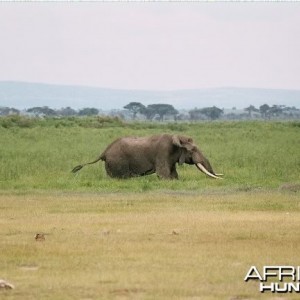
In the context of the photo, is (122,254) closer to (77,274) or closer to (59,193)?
(77,274)

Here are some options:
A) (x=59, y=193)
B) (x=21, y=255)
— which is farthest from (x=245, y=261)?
(x=59, y=193)

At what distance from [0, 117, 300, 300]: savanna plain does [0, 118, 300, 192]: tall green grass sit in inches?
2.0

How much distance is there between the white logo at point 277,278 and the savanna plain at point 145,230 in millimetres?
95

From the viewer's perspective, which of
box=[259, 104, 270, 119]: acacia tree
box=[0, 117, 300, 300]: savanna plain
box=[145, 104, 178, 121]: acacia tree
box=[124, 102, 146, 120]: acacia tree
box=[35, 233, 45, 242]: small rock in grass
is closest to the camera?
box=[0, 117, 300, 300]: savanna plain

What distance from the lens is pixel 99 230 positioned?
41.4 ft

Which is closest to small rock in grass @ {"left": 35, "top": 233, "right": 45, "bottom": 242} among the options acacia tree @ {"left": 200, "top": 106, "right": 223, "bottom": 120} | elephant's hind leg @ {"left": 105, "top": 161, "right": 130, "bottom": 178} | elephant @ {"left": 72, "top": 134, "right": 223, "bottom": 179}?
elephant @ {"left": 72, "top": 134, "right": 223, "bottom": 179}

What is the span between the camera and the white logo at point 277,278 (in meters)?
8.77

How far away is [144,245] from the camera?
1130cm

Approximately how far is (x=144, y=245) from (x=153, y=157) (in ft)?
34.5

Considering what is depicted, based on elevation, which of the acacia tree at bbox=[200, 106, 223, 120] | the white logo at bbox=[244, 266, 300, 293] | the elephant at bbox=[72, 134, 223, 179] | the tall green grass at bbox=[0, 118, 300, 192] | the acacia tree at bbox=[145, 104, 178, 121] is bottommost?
the acacia tree at bbox=[200, 106, 223, 120]

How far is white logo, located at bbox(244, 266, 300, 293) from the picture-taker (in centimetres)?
877

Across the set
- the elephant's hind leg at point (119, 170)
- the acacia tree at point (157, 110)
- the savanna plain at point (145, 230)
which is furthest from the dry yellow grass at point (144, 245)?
the acacia tree at point (157, 110)

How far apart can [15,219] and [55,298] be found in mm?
5407

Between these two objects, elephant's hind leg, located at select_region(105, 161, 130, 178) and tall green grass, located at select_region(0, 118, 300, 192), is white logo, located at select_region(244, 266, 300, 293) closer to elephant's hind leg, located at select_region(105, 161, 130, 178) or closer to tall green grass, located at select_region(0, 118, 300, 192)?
tall green grass, located at select_region(0, 118, 300, 192)
